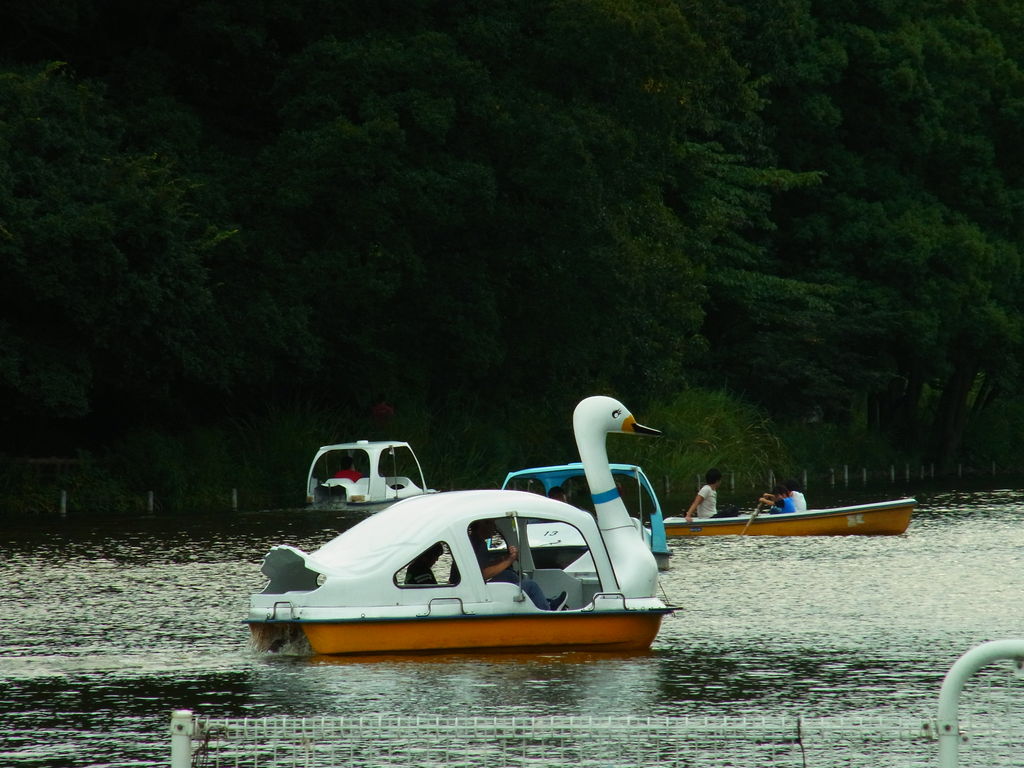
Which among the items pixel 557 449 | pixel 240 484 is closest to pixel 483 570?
pixel 240 484

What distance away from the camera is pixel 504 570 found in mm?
16656

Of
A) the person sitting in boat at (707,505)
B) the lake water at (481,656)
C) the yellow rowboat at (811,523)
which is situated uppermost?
the person sitting in boat at (707,505)

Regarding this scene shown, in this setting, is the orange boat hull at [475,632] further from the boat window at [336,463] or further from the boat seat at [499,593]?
the boat window at [336,463]

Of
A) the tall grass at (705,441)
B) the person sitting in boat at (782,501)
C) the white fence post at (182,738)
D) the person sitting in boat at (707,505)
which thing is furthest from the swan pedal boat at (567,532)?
the tall grass at (705,441)

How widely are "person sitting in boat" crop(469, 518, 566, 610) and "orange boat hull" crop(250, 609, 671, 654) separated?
37 centimetres

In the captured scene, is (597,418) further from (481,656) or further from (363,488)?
(363,488)

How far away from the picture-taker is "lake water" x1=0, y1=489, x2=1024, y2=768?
1345cm

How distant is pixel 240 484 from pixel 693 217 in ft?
68.5

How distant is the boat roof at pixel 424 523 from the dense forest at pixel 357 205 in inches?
755

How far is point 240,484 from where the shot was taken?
40.8m

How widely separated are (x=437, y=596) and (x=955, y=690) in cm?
994

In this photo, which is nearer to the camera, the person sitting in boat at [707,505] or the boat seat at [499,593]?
the boat seat at [499,593]

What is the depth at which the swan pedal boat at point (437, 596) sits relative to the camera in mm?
15992

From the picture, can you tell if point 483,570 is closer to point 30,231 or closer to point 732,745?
point 732,745
